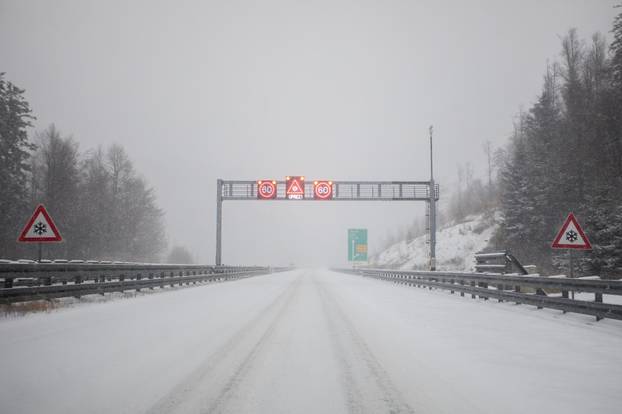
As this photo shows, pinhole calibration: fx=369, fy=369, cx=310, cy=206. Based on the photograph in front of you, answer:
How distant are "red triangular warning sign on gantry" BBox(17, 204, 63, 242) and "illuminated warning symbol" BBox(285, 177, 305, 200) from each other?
2262cm

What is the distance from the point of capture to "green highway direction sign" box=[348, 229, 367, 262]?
48.4m

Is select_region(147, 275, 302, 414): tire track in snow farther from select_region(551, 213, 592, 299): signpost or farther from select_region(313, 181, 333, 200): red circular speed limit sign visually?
select_region(313, 181, 333, 200): red circular speed limit sign

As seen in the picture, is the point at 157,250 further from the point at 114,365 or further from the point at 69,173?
the point at 114,365

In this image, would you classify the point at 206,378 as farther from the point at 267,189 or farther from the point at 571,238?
the point at 267,189

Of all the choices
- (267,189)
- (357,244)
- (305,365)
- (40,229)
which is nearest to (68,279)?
(40,229)

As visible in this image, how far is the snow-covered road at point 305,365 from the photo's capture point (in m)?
3.23

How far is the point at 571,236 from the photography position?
10492 mm

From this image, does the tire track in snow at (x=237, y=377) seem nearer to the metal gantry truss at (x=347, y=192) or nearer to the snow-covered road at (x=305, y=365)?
the snow-covered road at (x=305, y=365)

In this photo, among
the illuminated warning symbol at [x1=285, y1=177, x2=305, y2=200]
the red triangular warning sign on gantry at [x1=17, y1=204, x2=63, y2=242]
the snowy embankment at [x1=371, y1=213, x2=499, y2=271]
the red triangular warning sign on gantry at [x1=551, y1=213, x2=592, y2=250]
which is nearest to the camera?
the red triangular warning sign on gantry at [x1=17, y1=204, x2=63, y2=242]

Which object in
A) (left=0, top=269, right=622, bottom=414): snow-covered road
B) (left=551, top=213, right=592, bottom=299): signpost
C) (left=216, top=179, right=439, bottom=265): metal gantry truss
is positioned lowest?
(left=0, top=269, right=622, bottom=414): snow-covered road

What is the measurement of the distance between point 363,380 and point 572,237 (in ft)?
31.4

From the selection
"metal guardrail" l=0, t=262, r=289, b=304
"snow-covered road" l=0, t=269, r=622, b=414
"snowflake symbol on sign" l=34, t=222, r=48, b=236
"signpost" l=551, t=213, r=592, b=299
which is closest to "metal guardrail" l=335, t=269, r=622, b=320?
"snow-covered road" l=0, t=269, r=622, b=414

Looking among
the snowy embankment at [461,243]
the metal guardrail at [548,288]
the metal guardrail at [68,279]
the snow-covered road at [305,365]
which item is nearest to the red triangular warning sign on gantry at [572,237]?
the metal guardrail at [548,288]

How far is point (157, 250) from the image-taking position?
5134 cm
